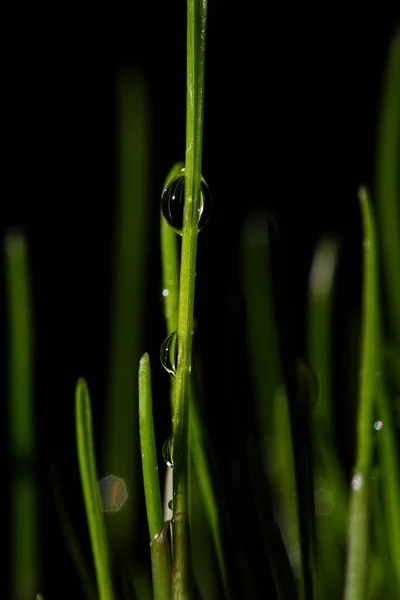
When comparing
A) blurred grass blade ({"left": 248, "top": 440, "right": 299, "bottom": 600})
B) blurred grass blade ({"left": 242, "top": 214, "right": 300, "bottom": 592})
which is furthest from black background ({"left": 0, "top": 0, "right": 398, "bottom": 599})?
blurred grass blade ({"left": 248, "top": 440, "right": 299, "bottom": 600})

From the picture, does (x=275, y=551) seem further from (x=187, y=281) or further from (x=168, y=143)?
(x=168, y=143)

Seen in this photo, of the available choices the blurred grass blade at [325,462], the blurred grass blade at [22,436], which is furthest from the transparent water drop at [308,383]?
the blurred grass blade at [22,436]

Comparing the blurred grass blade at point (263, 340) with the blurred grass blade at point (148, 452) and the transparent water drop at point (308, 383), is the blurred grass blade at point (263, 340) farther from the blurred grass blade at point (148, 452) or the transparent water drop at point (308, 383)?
the blurred grass blade at point (148, 452)

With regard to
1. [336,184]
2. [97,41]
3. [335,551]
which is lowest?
[335,551]

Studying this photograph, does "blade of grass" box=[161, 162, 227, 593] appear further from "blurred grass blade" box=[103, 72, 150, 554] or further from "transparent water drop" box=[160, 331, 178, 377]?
"blurred grass blade" box=[103, 72, 150, 554]

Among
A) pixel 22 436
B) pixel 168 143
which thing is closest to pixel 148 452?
pixel 22 436

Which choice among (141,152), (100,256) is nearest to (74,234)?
(100,256)

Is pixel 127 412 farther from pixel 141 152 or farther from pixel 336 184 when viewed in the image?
pixel 336 184
